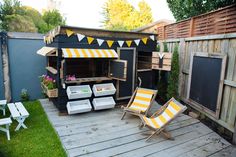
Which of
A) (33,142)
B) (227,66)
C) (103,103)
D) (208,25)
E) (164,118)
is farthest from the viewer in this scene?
(103,103)

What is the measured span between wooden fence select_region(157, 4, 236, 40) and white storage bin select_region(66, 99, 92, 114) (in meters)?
3.65

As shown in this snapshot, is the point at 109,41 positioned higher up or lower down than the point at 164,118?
higher up

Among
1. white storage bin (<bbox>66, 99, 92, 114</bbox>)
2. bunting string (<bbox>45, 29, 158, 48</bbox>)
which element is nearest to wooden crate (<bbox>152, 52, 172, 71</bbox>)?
bunting string (<bbox>45, 29, 158, 48</bbox>)

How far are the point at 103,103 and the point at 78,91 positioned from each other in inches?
33.0

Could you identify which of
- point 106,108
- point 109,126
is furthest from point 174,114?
point 106,108

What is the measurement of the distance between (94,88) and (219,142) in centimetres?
333

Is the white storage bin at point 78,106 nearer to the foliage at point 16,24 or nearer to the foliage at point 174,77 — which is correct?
the foliage at point 174,77

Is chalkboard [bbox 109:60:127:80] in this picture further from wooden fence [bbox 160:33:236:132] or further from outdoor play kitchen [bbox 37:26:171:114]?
wooden fence [bbox 160:33:236:132]

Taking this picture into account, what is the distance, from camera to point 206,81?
180 inches

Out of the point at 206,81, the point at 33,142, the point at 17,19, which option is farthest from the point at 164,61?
the point at 17,19

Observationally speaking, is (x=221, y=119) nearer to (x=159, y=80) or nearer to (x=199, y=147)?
(x=199, y=147)

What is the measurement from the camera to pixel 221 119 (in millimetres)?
4133

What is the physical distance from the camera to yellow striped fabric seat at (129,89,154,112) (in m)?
4.83

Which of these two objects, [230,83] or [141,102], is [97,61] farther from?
[230,83]
